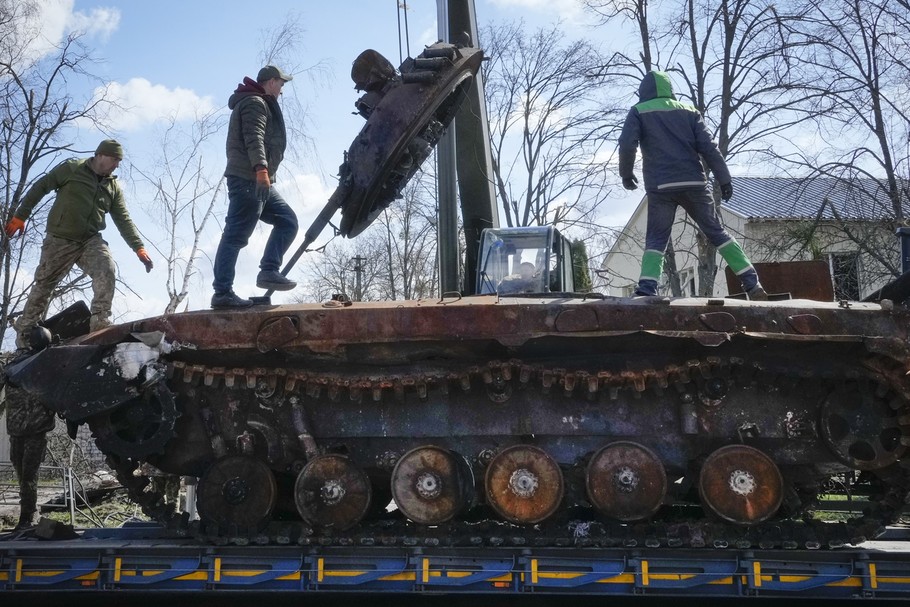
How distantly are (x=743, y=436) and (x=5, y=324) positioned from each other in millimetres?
15781

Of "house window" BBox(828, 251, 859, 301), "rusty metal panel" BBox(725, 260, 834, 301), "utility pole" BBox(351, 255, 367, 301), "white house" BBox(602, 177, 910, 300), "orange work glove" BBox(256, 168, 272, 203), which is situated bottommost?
"rusty metal panel" BBox(725, 260, 834, 301)

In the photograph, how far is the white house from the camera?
1528 cm

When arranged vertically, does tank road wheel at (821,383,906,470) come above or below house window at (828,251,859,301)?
below

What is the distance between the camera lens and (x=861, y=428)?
232 inches

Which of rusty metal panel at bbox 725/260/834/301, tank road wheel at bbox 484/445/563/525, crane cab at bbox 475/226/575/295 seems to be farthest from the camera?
crane cab at bbox 475/226/575/295

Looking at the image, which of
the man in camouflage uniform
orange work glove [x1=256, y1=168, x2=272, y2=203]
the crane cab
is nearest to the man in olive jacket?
the man in camouflage uniform

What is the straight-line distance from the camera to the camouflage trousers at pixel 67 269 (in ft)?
23.8

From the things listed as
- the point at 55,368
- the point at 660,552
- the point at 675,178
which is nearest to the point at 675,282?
the point at 675,178

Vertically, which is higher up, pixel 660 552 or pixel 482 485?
pixel 482 485

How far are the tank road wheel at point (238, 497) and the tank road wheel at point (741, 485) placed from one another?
118 inches

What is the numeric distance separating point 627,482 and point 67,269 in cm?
506

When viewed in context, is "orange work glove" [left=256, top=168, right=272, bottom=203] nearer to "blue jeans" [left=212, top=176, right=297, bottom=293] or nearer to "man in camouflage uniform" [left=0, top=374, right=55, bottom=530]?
"blue jeans" [left=212, top=176, right=297, bottom=293]

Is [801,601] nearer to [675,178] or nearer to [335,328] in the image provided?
[675,178]

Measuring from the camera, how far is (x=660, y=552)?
5660 mm
